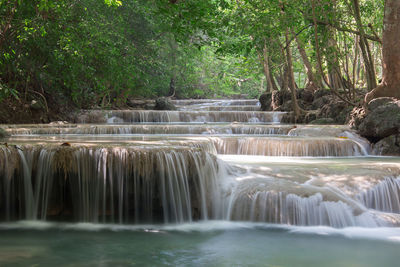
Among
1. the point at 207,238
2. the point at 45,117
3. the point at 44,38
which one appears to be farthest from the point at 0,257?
the point at 45,117

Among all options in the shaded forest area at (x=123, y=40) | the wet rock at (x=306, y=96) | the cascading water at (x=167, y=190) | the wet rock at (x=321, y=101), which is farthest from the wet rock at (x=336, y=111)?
the cascading water at (x=167, y=190)

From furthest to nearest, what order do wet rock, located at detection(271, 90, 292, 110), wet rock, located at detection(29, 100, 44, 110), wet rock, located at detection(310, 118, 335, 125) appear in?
1. wet rock, located at detection(271, 90, 292, 110)
2. wet rock, located at detection(310, 118, 335, 125)
3. wet rock, located at detection(29, 100, 44, 110)

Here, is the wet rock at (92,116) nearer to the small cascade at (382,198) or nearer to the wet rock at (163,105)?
the wet rock at (163,105)

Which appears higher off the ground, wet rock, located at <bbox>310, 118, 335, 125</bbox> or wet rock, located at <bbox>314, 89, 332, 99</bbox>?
wet rock, located at <bbox>314, 89, 332, 99</bbox>

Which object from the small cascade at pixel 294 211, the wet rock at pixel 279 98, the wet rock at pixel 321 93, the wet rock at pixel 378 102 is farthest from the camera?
the wet rock at pixel 279 98

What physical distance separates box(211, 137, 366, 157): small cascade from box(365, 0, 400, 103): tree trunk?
9.81ft

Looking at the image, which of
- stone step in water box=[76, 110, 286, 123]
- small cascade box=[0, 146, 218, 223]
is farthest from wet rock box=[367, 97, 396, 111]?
small cascade box=[0, 146, 218, 223]

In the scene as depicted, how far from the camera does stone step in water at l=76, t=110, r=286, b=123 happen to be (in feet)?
56.5

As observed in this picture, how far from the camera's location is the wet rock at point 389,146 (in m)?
10.7

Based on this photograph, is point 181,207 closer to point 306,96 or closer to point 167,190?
point 167,190

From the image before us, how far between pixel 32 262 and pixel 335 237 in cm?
372

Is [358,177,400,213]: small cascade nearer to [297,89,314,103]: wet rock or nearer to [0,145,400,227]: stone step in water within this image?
[0,145,400,227]: stone step in water

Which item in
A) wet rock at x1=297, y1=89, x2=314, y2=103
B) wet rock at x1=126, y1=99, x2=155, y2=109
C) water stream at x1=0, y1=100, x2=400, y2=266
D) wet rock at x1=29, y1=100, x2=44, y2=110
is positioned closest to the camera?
water stream at x1=0, y1=100, x2=400, y2=266

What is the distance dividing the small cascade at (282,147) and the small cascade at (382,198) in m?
3.57
